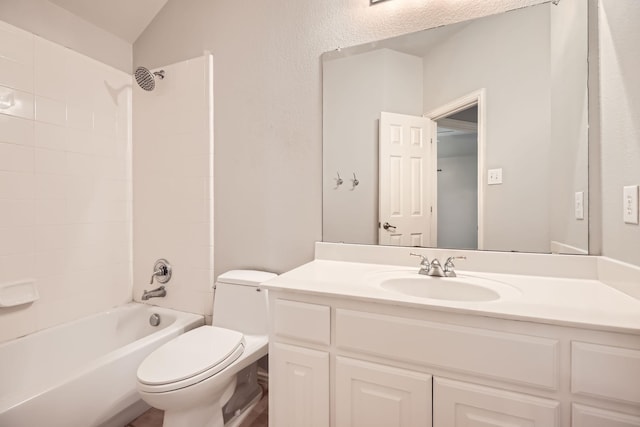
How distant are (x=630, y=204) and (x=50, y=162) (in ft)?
8.71

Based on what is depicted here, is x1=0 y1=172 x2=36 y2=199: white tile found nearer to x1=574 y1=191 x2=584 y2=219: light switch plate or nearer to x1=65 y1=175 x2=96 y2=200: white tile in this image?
x1=65 y1=175 x2=96 y2=200: white tile

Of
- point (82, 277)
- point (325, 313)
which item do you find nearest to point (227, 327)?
point (325, 313)

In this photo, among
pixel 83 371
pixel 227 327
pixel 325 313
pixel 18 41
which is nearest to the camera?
pixel 325 313

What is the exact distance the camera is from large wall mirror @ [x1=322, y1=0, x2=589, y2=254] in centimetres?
114

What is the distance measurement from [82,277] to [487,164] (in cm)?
239

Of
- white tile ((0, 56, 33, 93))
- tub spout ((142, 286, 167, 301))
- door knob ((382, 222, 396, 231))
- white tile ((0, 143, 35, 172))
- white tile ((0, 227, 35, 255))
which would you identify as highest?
white tile ((0, 56, 33, 93))

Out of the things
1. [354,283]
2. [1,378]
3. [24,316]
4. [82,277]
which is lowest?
[1,378]

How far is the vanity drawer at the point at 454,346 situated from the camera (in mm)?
761

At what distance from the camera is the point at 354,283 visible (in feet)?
3.61

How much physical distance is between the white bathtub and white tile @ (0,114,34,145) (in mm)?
1040

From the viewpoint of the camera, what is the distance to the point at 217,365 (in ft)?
3.95

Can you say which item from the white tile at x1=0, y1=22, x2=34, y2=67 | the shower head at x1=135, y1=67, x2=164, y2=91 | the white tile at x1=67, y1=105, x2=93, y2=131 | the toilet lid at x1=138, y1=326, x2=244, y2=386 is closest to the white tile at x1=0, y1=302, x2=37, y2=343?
the toilet lid at x1=138, y1=326, x2=244, y2=386

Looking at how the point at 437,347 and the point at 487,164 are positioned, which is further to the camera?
the point at 487,164

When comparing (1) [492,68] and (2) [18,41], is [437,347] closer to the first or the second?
(1) [492,68]
